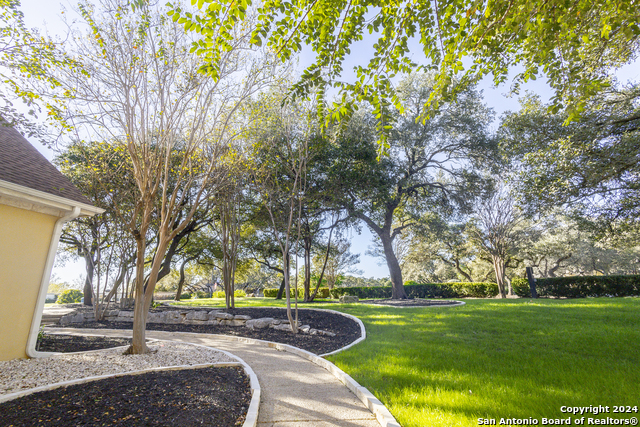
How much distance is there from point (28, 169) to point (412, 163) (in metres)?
16.2

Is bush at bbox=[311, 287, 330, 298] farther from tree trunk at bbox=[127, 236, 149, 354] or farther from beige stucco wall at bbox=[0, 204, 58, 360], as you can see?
beige stucco wall at bbox=[0, 204, 58, 360]

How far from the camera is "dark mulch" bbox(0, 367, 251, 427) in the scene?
9.70ft

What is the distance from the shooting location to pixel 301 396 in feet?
12.7

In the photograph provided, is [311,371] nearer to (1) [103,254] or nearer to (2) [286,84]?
(2) [286,84]

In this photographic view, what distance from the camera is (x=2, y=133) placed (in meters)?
7.05

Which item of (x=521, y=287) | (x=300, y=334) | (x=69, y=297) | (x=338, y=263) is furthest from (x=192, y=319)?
(x=521, y=287)

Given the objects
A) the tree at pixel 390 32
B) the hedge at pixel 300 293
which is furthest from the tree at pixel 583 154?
the hedge at pixel 300 293

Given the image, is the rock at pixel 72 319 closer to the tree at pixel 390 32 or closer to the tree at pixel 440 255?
the tree at pixel 390 32

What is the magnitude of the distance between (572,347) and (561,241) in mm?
24045

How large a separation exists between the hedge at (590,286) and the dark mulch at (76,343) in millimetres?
20324

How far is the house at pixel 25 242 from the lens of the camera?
512 centimetres

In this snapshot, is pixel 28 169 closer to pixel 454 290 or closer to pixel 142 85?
pixel 142 85

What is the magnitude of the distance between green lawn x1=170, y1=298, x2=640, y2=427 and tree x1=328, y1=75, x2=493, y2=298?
320 inches

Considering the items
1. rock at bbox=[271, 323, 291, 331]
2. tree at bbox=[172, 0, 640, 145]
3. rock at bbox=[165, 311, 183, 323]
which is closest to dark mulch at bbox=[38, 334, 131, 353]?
rock at bbox=[165, 311, 183, 323]
